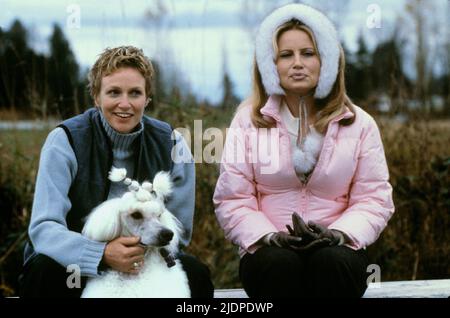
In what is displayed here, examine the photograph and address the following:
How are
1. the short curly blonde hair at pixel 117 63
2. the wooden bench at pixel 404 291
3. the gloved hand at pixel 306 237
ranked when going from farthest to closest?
the wooden bench at pixel 404 291 < the gloved hand at pixel 306 237 < the short curly blonde hair at pixel 117 63

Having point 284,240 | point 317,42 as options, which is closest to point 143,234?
point 284,240

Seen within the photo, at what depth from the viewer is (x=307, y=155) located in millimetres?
2941

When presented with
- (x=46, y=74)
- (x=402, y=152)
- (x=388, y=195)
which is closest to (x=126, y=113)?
(x=388, y=195)

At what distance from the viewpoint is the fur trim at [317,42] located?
2914mm

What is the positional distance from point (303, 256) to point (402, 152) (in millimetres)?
1898

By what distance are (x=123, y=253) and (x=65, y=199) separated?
329 mm

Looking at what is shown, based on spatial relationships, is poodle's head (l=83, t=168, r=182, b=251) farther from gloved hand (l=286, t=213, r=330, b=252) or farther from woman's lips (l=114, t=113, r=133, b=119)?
gloved hand (l=286, t=213, r=330, b=252)

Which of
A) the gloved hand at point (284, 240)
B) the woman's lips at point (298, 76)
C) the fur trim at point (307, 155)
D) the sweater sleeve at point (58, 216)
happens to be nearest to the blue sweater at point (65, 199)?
the sweater sleeve at point (58, 216)

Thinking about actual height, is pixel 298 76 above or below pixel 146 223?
above

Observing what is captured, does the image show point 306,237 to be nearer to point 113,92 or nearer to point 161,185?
point 161,185

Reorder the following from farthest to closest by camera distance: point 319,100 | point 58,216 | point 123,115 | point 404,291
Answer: point 404,291
point 319,100
point 123,115
point 58,216

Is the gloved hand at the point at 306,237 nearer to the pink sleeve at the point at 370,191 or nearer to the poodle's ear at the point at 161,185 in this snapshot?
the pink sleeve at the point at 370,191

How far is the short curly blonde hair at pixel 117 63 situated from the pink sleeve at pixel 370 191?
94 centimetres

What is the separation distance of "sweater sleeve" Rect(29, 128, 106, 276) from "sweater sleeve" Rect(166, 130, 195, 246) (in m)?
0.38
